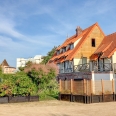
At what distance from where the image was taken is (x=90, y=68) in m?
28.2

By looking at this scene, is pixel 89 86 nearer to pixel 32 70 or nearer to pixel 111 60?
pixel 32 70

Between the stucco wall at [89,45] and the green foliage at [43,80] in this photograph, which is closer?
the green foliage at [43,80]

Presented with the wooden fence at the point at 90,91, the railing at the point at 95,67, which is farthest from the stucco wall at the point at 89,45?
the wooden fence at the point at 90,91

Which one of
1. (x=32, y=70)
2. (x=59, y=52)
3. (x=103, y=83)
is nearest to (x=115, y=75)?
(x=103, y=83)

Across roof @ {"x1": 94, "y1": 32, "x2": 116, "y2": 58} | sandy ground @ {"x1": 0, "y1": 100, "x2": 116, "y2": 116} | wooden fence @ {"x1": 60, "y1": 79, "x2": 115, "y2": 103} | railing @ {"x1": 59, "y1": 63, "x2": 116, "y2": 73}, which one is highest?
roof @ {"x1": 94, "y1": 32, "x2": 116, "y2": 58}

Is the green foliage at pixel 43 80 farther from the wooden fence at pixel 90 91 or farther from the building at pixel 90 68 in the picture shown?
the wooden fence at pixel 90 91

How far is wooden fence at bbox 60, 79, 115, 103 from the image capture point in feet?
58.7

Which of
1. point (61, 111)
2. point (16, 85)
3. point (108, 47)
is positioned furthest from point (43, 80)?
point (108, 47)

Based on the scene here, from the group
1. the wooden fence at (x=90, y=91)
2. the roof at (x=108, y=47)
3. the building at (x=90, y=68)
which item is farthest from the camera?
the roof at (x=108, y=47)

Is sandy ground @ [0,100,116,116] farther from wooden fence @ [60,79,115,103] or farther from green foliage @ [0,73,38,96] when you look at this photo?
green foliage @ [0,73,38,96]

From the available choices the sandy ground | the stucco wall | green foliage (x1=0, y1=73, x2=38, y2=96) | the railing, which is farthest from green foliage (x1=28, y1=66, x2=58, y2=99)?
the stucco wall

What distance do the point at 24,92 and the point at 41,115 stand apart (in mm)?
8000

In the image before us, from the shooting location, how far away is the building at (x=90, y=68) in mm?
18359

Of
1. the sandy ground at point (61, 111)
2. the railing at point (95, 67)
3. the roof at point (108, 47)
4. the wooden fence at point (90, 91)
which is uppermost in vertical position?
the roof at point (108, 47)
